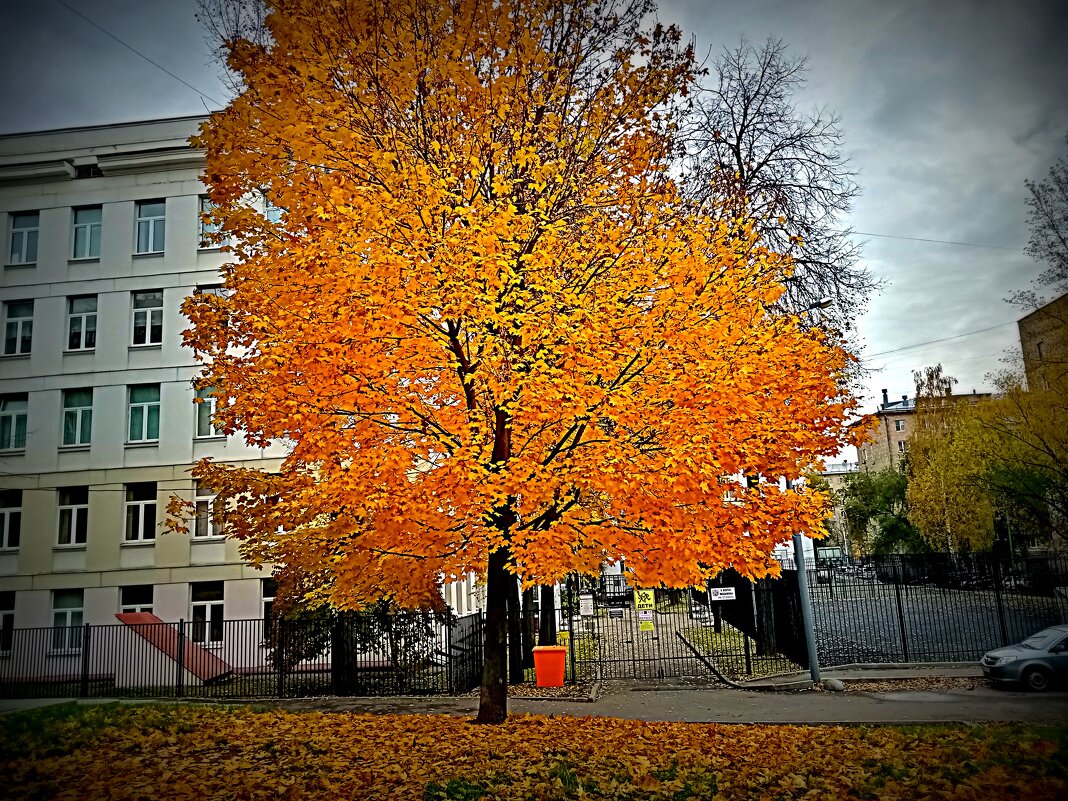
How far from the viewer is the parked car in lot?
612 inches

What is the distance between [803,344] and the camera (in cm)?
1102

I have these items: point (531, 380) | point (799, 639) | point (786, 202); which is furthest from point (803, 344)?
point (799, 639)

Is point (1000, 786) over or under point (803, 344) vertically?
under

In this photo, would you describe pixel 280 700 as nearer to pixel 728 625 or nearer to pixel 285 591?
pixel 285 591

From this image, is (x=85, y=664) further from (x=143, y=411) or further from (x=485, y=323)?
(x=485, y=323)

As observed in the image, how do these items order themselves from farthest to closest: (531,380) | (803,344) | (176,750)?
(803,344) → (531,380) → (176,750)

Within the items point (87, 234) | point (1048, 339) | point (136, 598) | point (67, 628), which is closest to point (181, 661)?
point (67, 628)

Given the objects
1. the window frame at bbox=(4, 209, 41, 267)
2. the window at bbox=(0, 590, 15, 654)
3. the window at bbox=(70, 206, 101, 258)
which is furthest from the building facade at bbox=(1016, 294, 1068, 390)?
the window at bbox=(0, 590, 15, 654)

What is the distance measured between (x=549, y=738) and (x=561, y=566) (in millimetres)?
2284

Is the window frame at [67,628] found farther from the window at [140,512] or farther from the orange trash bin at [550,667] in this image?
the orange trash bin at [550,667]

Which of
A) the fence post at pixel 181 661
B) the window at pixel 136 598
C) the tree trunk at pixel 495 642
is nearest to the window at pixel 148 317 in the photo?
the window at pixel 136 598

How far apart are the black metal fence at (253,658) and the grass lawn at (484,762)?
820 centimetres

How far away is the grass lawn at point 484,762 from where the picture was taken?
6.62 m

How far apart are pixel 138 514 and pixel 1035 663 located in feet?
86.4
